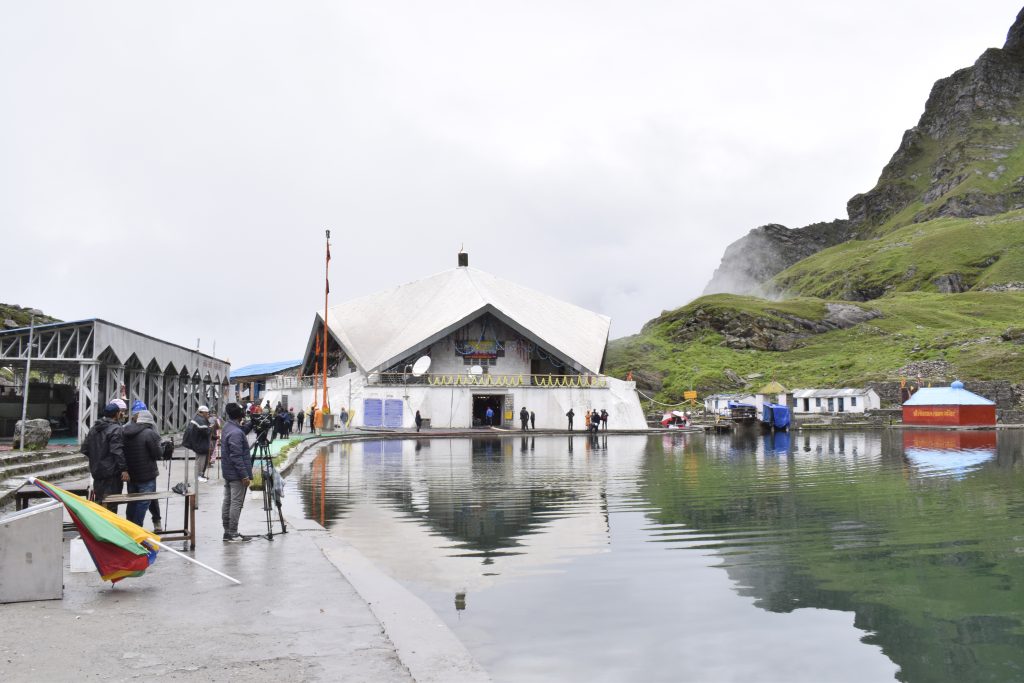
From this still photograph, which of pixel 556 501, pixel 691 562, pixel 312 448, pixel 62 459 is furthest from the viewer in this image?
pixel 312 448

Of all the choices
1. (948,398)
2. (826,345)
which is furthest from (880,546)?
(826,345)

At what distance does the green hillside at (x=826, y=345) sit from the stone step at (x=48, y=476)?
6023 centimetres

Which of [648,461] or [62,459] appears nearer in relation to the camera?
[62,459]

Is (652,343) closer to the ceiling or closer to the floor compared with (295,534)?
closer to the ceiling

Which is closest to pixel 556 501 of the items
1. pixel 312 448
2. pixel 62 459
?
pixel 62 459

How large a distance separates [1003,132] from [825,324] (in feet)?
443

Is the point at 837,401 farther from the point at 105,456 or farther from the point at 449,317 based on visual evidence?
the point at 105,456

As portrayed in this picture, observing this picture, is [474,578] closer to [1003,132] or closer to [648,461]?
[648,461]

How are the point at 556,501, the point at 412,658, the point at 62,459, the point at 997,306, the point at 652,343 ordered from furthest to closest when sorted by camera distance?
1. the point at 997,306
2. the point at 652,343
3. the point at 62,459
4. the point at 556,501
5. the point at 412,658

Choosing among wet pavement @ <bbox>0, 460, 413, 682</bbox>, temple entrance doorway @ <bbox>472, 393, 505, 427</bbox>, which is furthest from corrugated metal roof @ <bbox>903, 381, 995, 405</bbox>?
wet pavement @ <bbox>0, 460, 413, 682</bbox>

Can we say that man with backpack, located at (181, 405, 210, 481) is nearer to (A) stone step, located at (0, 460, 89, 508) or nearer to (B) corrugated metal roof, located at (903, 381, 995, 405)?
(A) stone step, located at (0, 460, 89, 508)

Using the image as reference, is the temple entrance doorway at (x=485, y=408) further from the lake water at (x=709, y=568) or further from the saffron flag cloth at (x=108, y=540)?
the saffron flag cloth at (x=108, y=540)

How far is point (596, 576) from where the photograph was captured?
7934 mm

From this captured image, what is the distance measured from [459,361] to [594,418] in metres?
10.8
